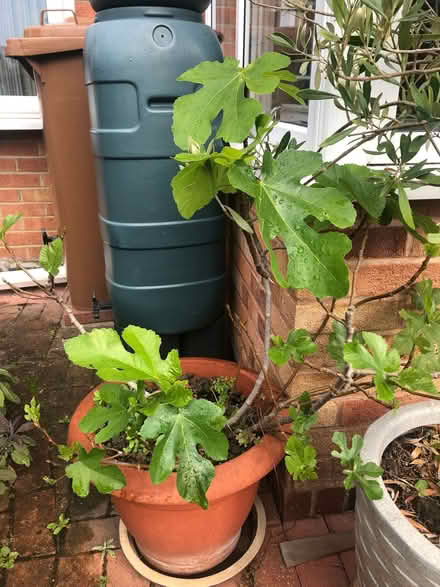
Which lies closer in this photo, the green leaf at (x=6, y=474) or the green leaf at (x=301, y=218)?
the green leaf at (x=301, y=218)

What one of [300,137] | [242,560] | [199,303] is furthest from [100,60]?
[242,560]

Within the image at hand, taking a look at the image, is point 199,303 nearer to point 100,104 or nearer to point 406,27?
point 100,104

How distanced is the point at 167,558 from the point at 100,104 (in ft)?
4.63

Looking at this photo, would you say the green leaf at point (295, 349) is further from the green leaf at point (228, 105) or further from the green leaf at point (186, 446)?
the green leaf at point (228, 105)

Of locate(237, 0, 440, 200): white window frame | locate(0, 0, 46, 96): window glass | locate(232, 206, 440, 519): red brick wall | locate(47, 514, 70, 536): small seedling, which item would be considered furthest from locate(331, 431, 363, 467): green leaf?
locate(0, 0, 46, 96): window glass

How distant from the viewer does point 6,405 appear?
2.00m

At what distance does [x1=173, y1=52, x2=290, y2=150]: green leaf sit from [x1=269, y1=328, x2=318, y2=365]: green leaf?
1.47 ft

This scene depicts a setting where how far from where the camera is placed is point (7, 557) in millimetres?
1378

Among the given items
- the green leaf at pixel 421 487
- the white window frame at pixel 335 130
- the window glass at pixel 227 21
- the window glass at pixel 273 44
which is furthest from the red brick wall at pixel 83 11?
the green leaf at pixel 421 487

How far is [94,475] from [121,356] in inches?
13.8

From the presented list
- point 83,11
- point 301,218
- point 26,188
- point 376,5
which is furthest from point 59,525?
point 83,11

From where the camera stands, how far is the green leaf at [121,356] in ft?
2.71

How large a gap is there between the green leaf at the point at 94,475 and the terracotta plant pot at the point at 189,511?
8cm

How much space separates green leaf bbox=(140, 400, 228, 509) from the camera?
871mm
